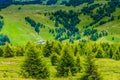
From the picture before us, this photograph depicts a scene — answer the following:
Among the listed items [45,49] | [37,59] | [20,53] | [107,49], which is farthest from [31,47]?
[107,49]

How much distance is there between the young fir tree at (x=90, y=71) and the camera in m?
42.1

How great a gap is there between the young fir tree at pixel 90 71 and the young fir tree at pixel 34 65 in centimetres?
1521

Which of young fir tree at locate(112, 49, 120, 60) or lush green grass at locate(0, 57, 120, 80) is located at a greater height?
lush green grass at locate(0, 57, 120, 80)

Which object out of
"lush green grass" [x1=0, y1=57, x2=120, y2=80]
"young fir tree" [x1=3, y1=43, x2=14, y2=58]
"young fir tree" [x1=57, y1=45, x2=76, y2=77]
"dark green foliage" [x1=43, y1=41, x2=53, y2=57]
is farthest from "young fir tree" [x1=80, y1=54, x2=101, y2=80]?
"young fir tree" [x1=3, y1=43, x2=14, y2=58]

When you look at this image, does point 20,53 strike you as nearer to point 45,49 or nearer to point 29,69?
point 45,49

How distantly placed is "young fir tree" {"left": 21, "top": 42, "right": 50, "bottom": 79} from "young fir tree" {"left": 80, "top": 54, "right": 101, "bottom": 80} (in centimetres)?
1521

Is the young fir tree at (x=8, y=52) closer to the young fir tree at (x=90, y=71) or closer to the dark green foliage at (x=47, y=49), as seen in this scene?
the dark green foliage at (x=47, y=49)

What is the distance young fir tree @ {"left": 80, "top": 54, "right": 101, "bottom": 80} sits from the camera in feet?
138

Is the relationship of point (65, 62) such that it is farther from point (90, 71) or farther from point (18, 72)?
point (90, 71)

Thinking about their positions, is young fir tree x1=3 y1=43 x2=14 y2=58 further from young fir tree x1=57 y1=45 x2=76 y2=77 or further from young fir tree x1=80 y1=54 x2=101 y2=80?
young fir tree x1=80 y1=54 x2=101 y2=80

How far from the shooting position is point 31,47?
188ft

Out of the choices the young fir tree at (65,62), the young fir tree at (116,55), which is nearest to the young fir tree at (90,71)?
the young fir tree at (65,62)

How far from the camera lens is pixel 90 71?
141 feet

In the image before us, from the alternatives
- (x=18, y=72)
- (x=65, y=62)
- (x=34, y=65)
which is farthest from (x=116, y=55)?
(x=34, y=65)
